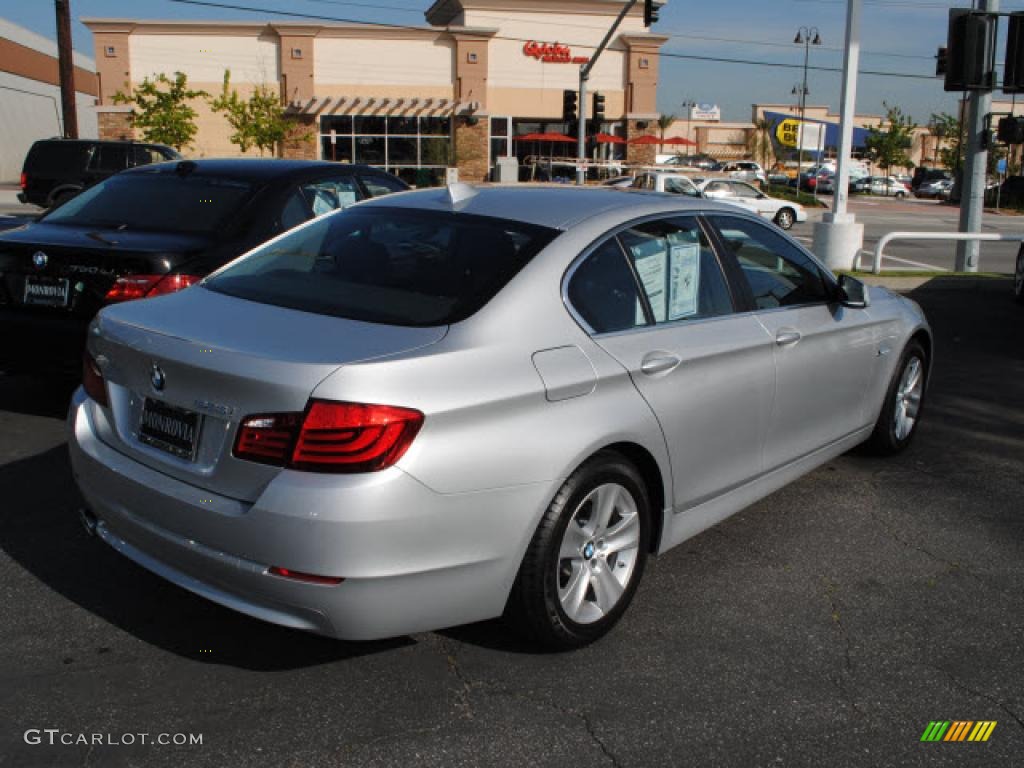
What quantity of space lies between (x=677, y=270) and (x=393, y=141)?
42961mm

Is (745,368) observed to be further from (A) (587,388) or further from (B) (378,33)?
(B) (378,33)

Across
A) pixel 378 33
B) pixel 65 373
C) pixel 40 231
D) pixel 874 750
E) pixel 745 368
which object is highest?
pixel 378 33

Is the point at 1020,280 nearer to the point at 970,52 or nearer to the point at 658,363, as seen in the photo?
the point at 970,52

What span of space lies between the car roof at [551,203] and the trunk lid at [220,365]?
913mm

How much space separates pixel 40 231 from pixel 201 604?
3.34 m

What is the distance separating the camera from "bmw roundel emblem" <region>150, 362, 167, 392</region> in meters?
3.24

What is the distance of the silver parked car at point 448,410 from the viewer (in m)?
2.93

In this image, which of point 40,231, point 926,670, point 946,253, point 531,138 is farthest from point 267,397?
point 531,138

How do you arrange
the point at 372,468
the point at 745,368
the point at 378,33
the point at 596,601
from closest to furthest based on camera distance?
the point at 372,468 → the point at 596,601 → the point at 745,368 → the point at 378,33

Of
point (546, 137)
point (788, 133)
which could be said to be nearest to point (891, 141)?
point (788, 133)

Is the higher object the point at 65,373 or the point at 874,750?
the point at 65,373

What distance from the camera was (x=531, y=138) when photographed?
44.3 metres

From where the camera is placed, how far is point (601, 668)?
3.48m

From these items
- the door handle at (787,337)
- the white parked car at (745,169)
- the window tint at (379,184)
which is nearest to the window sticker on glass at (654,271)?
the door handle at (787,337)
